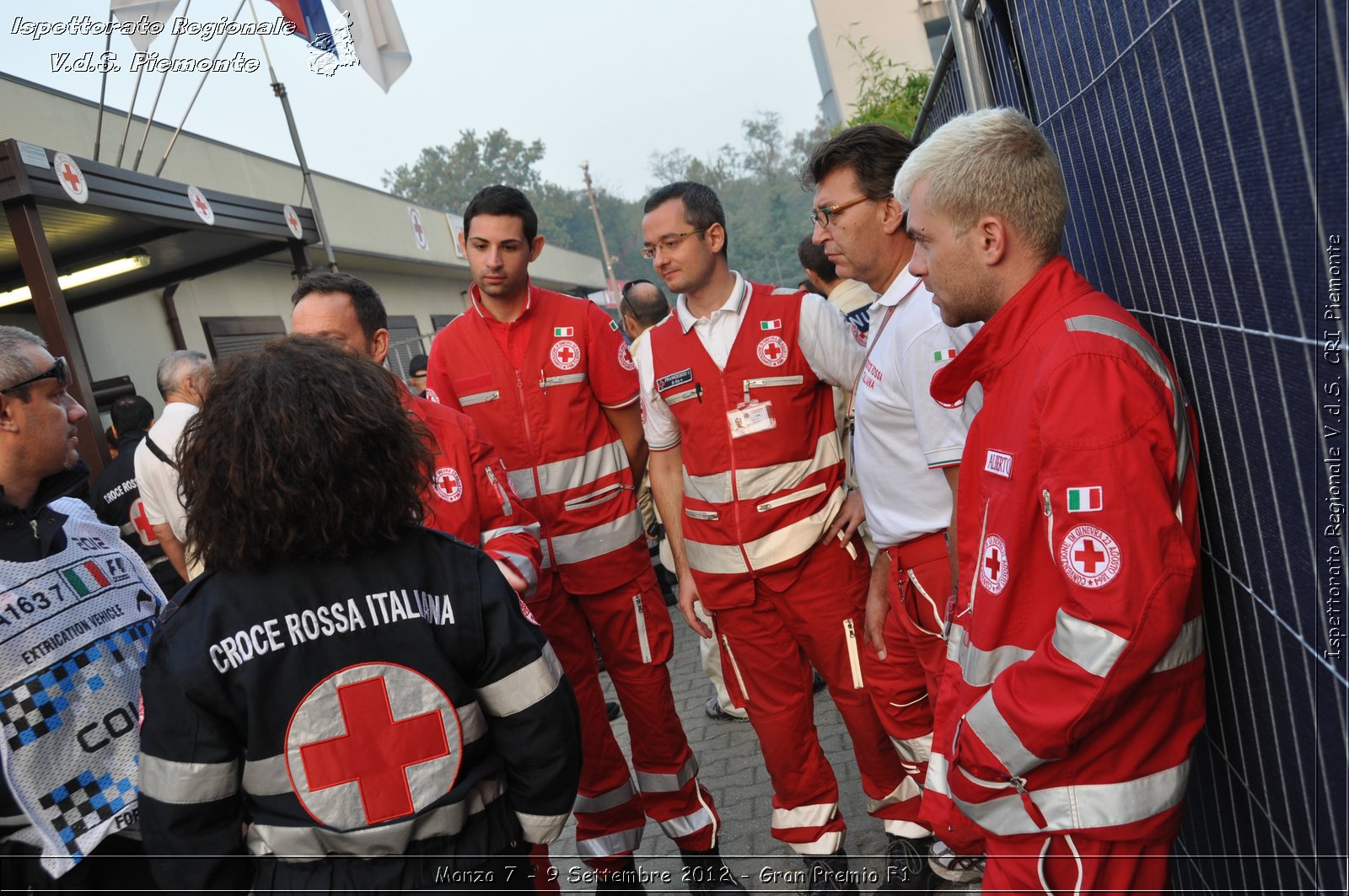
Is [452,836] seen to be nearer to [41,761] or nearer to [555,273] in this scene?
[41,761]

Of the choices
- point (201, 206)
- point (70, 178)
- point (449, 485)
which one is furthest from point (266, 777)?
point (201, 206)

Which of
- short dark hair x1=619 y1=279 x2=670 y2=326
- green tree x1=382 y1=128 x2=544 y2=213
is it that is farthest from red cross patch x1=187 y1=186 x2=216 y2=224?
green tree x1=382 y1=128 x2=544 y2=213

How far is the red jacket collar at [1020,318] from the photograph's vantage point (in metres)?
1.85

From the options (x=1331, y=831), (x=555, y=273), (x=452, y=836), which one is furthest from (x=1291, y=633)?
(x=555, y=273)

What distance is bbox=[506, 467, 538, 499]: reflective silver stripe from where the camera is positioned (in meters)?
3.86

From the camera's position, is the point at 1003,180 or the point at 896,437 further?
the point at 896,437

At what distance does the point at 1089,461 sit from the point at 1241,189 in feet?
1.52

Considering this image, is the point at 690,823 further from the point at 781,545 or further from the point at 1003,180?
the point at 1003,180

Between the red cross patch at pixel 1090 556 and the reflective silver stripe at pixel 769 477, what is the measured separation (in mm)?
1895

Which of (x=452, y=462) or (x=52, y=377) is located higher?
(x=52, y=377)

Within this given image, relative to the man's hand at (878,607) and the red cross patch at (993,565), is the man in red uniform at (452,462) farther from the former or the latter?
the red cross patch at (993,565)

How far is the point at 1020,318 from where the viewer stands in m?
1.89

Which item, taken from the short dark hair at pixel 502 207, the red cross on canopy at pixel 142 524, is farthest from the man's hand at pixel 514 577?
the red cross on canopy at pixel 142 524

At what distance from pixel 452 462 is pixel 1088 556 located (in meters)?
1.85
